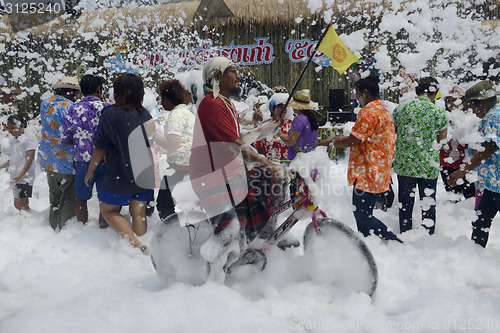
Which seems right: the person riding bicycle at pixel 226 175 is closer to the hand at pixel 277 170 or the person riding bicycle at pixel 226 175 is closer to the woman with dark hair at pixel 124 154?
the hand at pixel 277 170

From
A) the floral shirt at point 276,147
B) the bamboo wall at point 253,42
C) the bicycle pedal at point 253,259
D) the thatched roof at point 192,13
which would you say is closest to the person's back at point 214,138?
the bicycle pedal at point 253,259

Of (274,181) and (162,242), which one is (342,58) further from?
(162,242)

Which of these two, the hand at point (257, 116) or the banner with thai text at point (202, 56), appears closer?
the hand at point (257, 116)

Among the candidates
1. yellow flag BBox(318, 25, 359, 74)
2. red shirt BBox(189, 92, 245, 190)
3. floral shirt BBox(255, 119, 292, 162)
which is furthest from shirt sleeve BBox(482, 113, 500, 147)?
floral shirt BBox(255, 119, 292, 162)

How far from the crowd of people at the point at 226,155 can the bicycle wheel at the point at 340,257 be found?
0.37 metres

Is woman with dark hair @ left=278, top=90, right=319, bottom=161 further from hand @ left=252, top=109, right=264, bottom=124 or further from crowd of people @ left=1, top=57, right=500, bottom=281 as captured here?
hand @ left=252, top=109, right=264, bottom=124

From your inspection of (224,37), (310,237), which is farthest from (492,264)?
(224,37)

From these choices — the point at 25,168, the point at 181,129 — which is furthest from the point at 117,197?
the point at 25,168

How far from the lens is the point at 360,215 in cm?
392

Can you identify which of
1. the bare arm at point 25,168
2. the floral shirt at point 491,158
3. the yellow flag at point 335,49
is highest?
the yellow flag at point 335,49

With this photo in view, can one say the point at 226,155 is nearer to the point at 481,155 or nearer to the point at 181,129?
the point at 181,129

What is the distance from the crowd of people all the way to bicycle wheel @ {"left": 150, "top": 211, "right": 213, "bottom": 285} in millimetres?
279

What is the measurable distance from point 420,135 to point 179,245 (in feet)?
9.36

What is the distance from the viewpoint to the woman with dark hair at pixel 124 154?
11.6 feet
